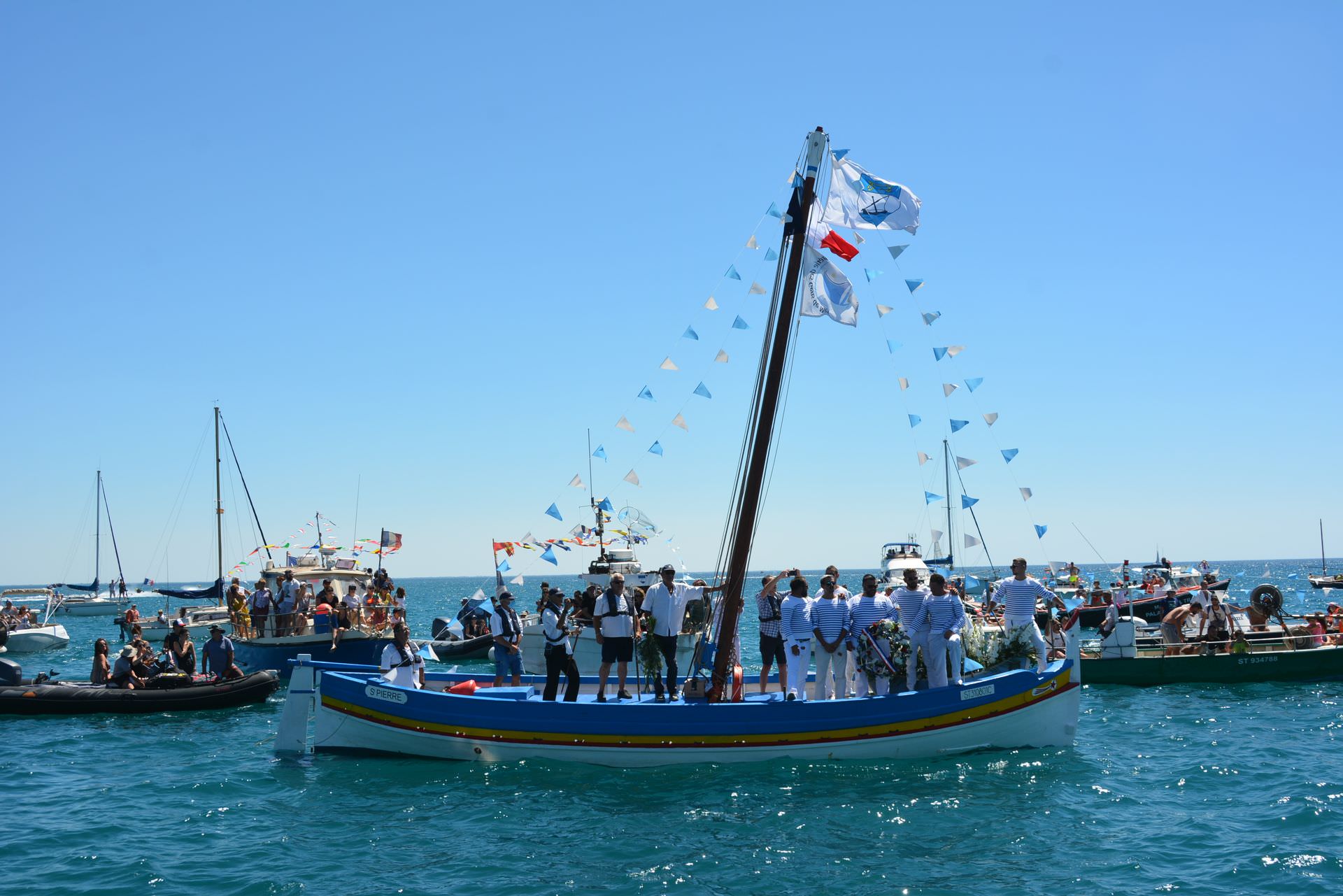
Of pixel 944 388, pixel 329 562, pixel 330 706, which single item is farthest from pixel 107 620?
pixel 944 388

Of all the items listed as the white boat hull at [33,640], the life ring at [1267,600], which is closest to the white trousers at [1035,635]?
the life ring at [1267,600]

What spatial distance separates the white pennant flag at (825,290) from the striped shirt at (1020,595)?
4.09 metres

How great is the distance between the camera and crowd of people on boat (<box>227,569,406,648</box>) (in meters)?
25.7

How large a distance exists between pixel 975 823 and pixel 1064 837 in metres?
0.90

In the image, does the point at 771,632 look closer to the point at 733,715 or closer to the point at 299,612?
the point at 733,715

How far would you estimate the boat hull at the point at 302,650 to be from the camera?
979 inches

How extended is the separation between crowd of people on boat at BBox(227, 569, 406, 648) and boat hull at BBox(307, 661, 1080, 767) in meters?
12.0

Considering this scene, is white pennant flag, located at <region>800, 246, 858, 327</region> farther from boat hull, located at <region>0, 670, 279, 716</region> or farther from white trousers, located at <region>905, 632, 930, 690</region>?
boat hull, located at <region>0, 670, 279, 716</region>

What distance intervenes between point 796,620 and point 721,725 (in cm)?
164

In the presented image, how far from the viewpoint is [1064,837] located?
10883mm

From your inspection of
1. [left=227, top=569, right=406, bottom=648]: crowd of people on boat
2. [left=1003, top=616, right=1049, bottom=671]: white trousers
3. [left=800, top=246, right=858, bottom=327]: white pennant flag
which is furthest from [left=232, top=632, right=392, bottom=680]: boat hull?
[left=1003, top=616, right=1049, bottom=671]: white trousers

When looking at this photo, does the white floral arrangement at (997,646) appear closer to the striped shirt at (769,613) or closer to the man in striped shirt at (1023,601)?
the man in striped shirt at (1023,601)

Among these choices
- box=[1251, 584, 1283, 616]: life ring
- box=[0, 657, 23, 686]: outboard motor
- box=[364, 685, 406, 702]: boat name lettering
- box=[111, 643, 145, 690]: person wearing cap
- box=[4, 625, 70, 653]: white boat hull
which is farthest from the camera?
box=[4, 625, 70, 653]: white boat hull

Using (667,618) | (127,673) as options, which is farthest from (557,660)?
(127,673)
